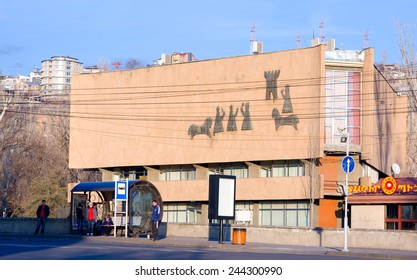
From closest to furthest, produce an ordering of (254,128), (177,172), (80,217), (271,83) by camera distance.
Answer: (80,217) < (271,83) < (254,128) < (177,172)

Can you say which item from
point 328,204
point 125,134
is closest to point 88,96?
point 125,134

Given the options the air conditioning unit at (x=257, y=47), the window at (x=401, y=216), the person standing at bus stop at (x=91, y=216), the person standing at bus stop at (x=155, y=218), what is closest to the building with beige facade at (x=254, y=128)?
the window at (x=401, y=216)

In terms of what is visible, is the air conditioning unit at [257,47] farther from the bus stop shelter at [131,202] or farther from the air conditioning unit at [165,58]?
the bus stop shelter at [131,202]

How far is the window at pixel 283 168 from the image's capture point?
67.4m

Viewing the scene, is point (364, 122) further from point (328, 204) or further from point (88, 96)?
point (88, 96)

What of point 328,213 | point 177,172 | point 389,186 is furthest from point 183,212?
point 389,186

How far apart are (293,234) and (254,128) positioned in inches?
910

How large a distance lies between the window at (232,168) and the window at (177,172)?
224 centimetres

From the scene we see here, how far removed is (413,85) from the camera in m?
64.0

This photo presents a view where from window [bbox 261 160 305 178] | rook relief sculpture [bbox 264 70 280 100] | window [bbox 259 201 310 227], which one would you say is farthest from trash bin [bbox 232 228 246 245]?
rook relief sculpture [bbox 264 70 280 100]

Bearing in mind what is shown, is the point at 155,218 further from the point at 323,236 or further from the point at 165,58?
the point at 165,58

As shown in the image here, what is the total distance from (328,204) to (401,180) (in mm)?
10810

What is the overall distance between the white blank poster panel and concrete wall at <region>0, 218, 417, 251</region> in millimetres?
3821

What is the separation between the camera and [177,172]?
76375 mm
